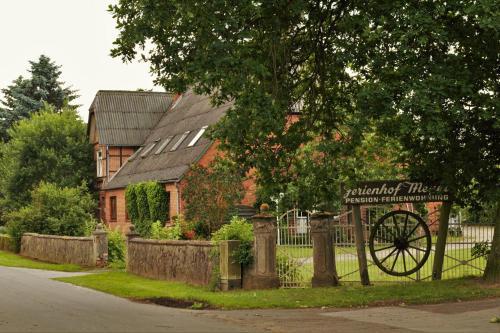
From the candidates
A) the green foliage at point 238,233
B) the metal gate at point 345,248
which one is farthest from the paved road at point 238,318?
the metal gate at point 345,248

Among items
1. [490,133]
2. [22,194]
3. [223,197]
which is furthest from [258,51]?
[22,194]

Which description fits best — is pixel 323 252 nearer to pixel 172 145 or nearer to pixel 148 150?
pixel 172 145

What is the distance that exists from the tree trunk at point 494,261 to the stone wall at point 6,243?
31.4 meters

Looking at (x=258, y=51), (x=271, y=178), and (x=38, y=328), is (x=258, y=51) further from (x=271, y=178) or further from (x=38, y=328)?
(x=38, y=328)

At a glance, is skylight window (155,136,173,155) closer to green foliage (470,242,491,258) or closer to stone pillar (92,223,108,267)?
stone pillar (92,223,108,267)

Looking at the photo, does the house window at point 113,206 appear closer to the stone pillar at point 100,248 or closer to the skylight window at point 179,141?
the skylight window at point 179,141

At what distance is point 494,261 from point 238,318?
248 inches

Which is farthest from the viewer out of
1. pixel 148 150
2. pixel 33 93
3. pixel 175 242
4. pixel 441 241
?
pixel 33 93

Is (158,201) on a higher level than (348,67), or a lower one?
lower

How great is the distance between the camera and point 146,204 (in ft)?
140

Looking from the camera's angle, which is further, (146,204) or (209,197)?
(146,204)

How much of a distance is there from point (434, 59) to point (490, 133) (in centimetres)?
258

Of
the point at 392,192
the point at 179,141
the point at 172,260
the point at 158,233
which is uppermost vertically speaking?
the point at 179,141

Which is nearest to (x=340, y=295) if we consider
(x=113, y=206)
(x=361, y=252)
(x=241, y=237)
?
(x=361, y=252)
